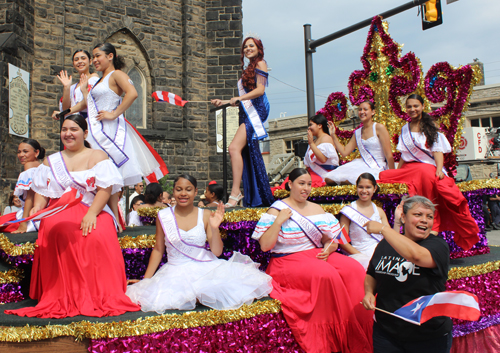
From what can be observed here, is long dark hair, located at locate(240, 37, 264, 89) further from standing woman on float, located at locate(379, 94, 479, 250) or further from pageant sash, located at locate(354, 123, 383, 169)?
standing woman on float, located at locate(379, 94, 479, 250)

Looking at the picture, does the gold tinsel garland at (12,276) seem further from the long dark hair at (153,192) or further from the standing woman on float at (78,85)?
the long dark hair at (153,192)

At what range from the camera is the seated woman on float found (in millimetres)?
6035

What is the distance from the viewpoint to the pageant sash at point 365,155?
575 cm

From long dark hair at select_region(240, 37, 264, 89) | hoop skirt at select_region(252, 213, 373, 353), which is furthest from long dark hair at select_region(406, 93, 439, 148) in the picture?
hoop skirt at select_region(252, 213, 373, 353)

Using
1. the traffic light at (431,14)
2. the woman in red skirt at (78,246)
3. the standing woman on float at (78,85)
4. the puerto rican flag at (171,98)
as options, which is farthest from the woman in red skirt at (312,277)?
the traffic light at (431,14)

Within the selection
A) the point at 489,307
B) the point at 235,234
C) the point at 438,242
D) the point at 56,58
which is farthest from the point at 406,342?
the point at 56,58

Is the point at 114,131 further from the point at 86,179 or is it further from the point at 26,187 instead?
the point at 26,187

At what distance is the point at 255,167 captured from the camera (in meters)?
5.50

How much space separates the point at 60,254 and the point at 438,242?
2.62 m

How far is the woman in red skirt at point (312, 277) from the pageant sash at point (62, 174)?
1.51 meters

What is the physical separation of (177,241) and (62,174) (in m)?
1.05

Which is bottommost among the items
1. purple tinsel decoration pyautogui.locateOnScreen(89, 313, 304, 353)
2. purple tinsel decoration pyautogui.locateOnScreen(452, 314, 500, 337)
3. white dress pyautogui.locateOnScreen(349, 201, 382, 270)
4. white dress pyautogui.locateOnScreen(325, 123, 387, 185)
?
purple tinsel decoration pyautogui.locateOnScreen(452, 314, 500, 337)

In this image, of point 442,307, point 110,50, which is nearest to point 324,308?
point 442,307

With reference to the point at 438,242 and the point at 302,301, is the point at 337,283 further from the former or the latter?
the point at 438,242
